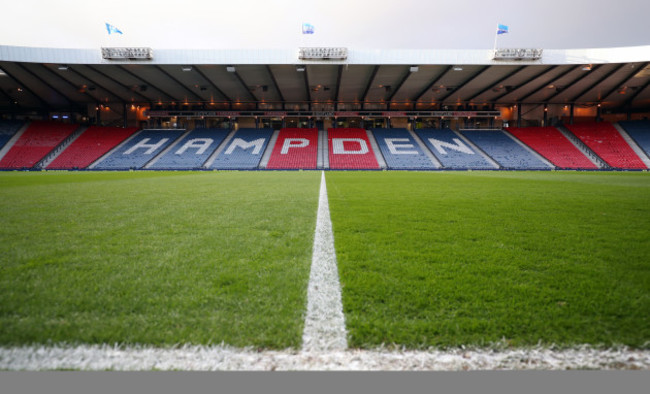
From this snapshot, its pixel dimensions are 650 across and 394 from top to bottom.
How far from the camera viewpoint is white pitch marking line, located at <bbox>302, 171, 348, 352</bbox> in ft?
4.29

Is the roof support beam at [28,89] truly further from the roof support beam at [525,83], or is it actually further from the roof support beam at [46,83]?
the roof support beam at [525,83]

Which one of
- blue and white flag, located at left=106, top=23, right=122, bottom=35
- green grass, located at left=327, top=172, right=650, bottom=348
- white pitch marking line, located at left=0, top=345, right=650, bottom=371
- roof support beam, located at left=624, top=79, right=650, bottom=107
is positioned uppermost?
blue and white flag, located at left=106, top=23, right=122, bottom=35

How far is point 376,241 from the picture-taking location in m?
2.89

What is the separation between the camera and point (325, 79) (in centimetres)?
2656

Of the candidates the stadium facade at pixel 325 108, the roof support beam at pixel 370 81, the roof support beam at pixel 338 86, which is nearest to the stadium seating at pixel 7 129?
the stadium facade at pixel 325 108

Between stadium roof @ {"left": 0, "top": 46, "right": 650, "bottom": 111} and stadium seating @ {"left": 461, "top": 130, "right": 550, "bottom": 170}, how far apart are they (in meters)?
3.98

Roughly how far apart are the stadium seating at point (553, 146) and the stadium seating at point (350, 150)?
17443 millimetres

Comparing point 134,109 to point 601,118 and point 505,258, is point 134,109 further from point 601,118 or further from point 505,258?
point 601,118

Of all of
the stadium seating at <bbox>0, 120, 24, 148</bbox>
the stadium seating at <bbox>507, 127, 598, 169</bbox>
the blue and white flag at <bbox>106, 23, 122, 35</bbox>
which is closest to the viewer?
the blue and white flag at <bbox>106, 23, 122, 35</bbox>

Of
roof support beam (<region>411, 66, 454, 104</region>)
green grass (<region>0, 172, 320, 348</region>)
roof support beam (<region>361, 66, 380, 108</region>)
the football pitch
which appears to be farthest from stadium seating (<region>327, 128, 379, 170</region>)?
green grass (<region>0, 172, 320, 348</region>)

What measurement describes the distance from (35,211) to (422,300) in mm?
6059

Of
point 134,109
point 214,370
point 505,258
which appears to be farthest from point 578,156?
point 134,109

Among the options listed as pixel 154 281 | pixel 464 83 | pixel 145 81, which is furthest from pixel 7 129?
pixel 464 83

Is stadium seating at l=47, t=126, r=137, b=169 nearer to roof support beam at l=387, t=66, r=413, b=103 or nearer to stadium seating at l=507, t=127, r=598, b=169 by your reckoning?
roof support beam at l=387, t=66, r=413, b=103
